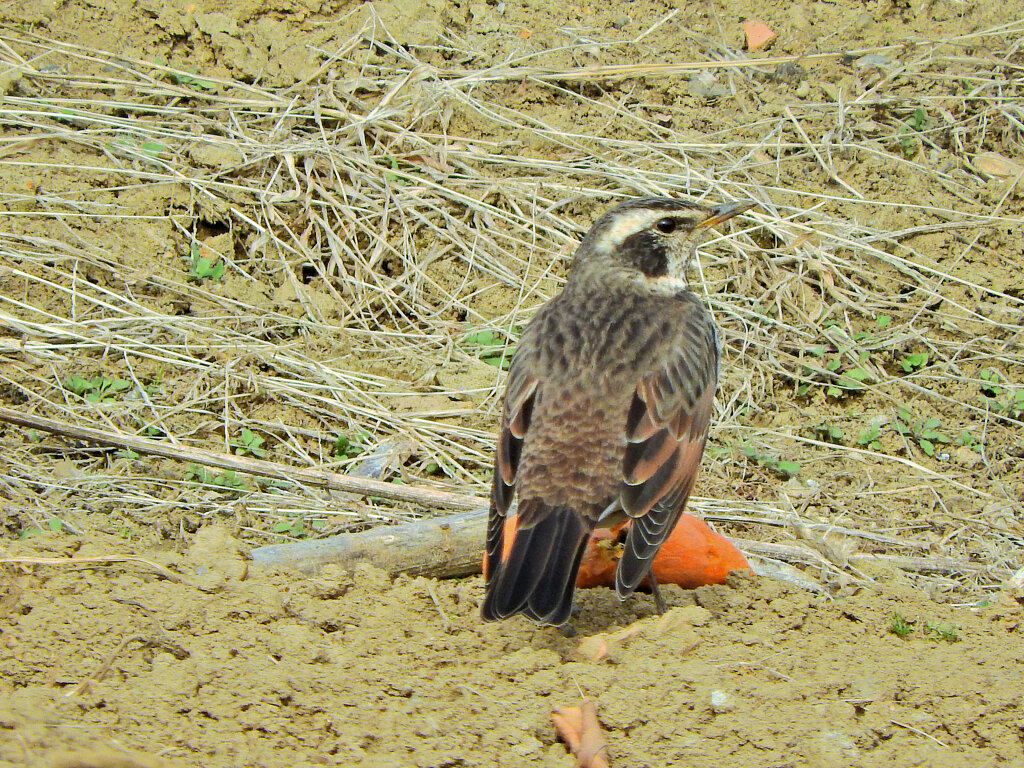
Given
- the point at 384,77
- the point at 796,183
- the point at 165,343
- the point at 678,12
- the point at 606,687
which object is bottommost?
the point at 606,687

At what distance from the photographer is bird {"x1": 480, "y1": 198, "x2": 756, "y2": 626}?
432cm

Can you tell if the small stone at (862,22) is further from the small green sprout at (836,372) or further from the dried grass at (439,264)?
the small green sprout at (836,372)

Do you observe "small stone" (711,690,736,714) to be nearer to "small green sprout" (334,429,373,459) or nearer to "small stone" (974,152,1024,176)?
"small green sprout" (334,429,373,459)

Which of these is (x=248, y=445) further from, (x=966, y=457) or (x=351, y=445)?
(x=966, y=457)

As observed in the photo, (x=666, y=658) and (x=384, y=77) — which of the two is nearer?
(x=666, y=658)

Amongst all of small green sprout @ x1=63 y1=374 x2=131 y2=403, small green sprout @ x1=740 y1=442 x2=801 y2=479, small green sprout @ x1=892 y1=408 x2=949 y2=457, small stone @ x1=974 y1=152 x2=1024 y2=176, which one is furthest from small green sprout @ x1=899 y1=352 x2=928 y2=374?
small green sprout @ x1=63 y1=374 x2=131 y2=403

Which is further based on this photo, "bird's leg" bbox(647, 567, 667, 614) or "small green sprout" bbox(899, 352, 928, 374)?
"small green sprout" bbox(899, 352, 928, 374)

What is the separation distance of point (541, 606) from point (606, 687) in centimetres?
38

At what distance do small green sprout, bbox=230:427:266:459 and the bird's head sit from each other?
7.79 feet

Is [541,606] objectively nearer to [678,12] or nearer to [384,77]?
[384,77]

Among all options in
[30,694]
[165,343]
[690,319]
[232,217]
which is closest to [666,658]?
[690,319]

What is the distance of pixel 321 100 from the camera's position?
8.58 meters

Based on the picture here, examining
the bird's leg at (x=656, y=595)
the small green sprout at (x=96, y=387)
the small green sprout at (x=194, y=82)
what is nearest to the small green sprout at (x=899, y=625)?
the bird's leg at (x=656, y=595)

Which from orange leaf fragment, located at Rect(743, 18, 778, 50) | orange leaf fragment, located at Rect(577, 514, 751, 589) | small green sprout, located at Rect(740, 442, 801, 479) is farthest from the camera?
orange leaf fragment, located at Rect(743, 18, 778, 50)
